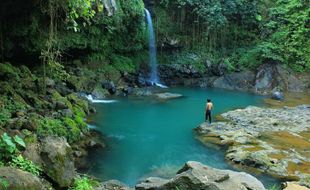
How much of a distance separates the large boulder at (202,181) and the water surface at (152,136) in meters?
3.01

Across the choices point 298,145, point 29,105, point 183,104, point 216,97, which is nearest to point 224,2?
point 216,97

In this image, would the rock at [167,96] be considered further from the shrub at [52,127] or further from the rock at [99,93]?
the shrub at [52,127]

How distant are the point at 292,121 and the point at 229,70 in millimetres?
12056

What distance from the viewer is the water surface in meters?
12.5

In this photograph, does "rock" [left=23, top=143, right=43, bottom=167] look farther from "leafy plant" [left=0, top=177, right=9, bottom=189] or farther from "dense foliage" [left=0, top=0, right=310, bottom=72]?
"dense foliage" [left=0, top=0, right=310, bottom=72]

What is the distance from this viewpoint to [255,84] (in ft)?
96.6

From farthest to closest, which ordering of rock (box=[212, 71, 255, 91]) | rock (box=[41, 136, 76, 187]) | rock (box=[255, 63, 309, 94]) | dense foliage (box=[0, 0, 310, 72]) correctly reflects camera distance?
rock (box=[212, 71, 255, 91])
rock (box=[255, 63, 309, 94])
dense foliage (box=[0, 0, 310, 72])
rock (box=[41, 136, 76, 187])

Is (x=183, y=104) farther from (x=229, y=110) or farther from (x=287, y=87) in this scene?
(x=287, y=87)

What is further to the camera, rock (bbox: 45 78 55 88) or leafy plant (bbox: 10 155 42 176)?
rock (bbox: 45 78 55 88)

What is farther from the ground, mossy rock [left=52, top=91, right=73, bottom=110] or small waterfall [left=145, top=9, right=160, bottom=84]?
small waterfall [left=145, top=9, right=160, bottom=84]

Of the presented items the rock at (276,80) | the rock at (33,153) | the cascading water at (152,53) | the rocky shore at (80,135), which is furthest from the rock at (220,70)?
the rock at (33,153)

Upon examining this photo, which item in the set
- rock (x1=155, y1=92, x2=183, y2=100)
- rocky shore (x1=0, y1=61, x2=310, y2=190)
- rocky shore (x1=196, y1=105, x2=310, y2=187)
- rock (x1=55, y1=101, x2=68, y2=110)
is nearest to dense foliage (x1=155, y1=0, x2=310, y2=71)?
rock (x1=155, y1=92, x2=183, y2=100)

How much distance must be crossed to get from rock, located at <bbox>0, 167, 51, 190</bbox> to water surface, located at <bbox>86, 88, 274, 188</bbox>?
5.62 metres

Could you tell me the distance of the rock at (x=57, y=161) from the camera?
280 inches
